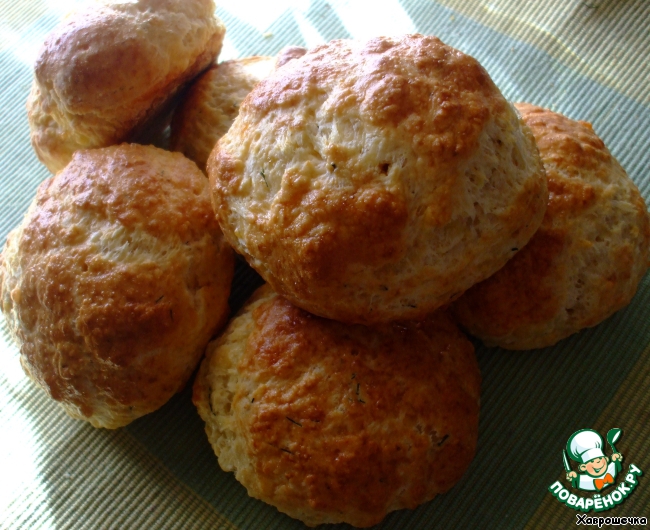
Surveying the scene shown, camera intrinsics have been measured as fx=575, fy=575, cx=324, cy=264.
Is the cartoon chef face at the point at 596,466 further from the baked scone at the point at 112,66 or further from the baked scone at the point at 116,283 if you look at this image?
the baked scone at the point at 112,66

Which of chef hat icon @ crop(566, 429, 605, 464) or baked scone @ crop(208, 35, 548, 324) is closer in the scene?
baked scone @ crop(208, 35, 548, 324)

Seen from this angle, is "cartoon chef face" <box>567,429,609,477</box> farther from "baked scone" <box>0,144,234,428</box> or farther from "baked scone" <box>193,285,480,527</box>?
"baked scone" <box>0,144,234,428</box>

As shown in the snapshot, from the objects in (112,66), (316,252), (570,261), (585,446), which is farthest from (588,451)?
(112,66)

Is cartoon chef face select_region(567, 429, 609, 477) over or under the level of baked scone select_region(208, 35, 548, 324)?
under

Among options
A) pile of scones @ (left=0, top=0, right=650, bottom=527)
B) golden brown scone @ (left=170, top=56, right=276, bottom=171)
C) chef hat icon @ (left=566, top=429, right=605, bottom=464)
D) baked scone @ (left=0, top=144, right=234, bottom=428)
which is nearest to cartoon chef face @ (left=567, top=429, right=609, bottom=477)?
chef hat icon @ (left=566, top=429, right=605, bottom=464)

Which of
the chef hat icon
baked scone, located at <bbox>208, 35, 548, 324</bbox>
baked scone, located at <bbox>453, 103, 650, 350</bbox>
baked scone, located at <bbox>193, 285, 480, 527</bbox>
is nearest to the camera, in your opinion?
baked scone, located at <bbox>208, 35, 548, 324</bbox>

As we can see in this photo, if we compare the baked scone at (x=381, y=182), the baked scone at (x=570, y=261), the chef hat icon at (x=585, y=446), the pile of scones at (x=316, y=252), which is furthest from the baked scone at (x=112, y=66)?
the chef hat icon at (x=585, y=446)

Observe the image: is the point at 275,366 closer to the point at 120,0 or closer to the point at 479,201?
the point at 479,201
